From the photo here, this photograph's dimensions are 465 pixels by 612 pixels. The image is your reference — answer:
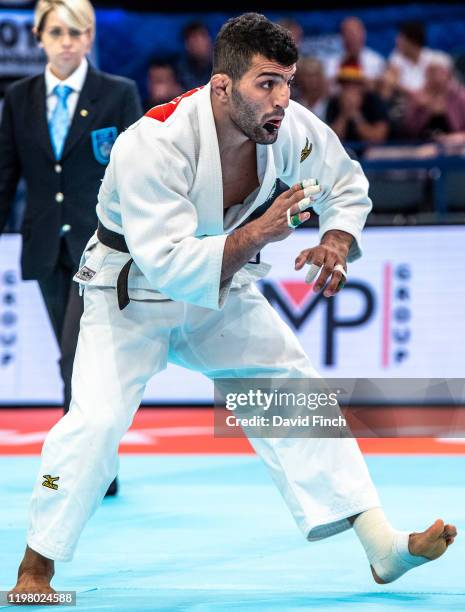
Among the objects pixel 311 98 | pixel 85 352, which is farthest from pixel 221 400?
pixel 311 98

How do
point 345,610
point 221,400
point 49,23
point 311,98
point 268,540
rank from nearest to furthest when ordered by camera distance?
1. point 345,610
2. point 221,400
3. point 268,540
4. point 49,23
5. point 311,98

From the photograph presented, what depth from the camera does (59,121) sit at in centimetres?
482

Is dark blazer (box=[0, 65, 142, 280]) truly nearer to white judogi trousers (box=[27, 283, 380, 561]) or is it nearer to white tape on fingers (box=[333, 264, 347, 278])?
white judogi trousers (box=[27, 283, 380, 561])

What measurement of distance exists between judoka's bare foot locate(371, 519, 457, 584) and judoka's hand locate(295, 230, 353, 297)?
2.30 ft

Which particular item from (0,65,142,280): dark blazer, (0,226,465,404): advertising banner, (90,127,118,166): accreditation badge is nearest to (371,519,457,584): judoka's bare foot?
(0,65,142,280): dark blazer

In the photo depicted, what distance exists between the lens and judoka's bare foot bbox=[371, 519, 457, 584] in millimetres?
3035

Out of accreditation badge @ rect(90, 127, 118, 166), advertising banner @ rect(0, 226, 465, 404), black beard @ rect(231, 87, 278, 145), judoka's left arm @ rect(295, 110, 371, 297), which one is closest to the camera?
black beard @ rect(231, 87, 278, 145)

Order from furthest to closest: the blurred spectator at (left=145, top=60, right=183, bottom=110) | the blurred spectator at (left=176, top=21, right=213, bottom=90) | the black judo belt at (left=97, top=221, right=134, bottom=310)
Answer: the blurred spectator at (left=176, top=21, right=213, bottom=90), the blurred spectator at (left=145, top=60, right=183, bottom=110), the black judo belt at (left=97, top=221, right=134, bottom=310)

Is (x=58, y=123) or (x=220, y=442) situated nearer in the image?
(x=58, y=123)

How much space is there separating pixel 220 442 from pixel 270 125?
3.19 metres

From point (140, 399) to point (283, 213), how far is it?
0.76 m

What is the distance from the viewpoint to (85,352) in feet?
10.7

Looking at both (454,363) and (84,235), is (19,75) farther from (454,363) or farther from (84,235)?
(84,235)

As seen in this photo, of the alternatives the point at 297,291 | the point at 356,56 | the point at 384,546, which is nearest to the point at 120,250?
the point at 384,546
